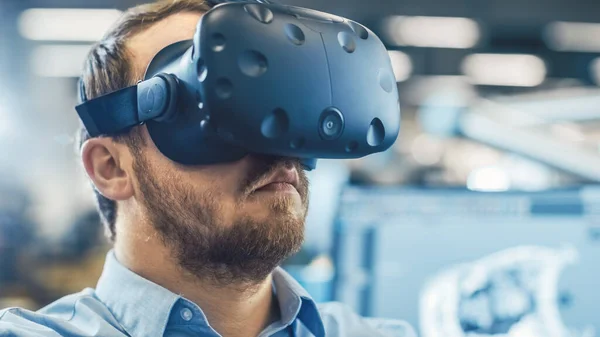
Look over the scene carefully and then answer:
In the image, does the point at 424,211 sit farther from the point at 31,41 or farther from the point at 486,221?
the point at 31,41

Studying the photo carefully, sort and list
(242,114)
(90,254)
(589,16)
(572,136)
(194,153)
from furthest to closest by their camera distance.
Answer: (589,16), (90,254), (572,136), (194,153), (242,114)

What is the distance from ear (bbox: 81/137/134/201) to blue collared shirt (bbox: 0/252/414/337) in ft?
0.37

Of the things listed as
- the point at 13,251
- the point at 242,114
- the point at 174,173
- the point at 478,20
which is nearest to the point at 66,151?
the point at 13,251

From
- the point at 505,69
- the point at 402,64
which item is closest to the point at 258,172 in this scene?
the point at 402,64

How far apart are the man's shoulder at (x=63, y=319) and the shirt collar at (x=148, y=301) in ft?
0.07

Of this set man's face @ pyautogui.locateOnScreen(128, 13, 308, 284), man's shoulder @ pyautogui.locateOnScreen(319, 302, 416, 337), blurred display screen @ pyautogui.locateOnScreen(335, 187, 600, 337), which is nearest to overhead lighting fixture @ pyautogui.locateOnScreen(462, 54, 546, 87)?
blurred display screen @ pyautogui.locateOnScreen(335, 187, 600, 337)

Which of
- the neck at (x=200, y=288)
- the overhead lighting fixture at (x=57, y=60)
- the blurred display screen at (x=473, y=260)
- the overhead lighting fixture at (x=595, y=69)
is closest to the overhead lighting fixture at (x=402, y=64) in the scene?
the overhead lighting fixture at (x=595, y=69)

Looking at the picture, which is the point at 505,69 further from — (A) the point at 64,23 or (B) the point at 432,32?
(A) the point at 64,23

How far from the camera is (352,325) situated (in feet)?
3.86

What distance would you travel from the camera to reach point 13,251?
2768mm

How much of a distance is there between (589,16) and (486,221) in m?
2.35

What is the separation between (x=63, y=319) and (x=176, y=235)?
Answer: 0.20 m

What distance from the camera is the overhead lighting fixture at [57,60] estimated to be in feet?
12.6

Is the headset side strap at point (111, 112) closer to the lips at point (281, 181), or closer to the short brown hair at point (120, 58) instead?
the short brown hair at point (120, 58)
